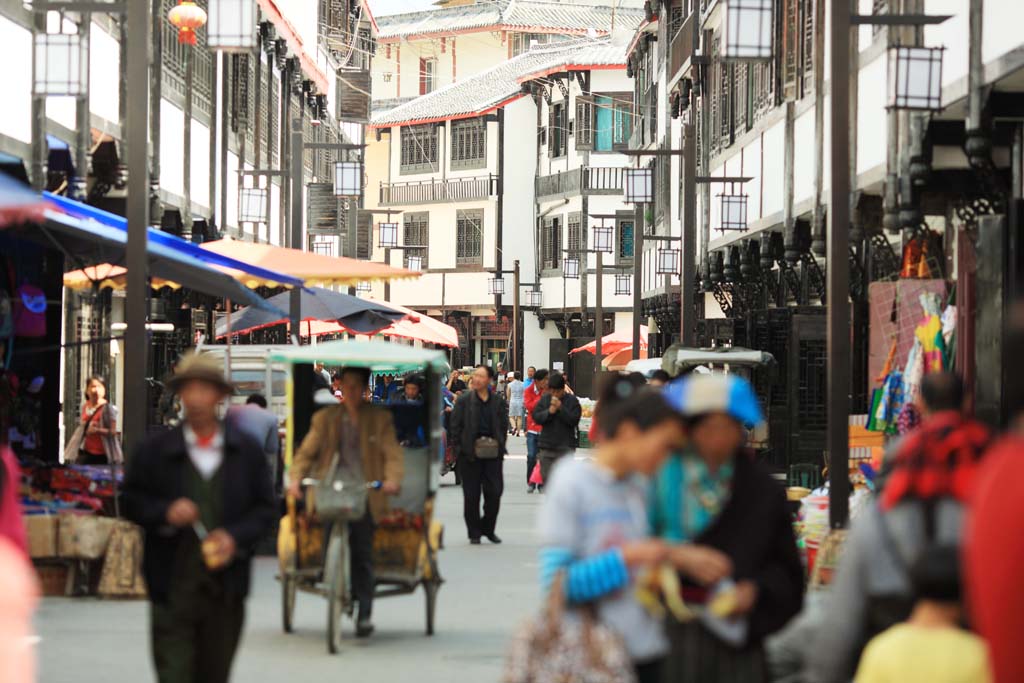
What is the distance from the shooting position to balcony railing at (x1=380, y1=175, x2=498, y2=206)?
241ft

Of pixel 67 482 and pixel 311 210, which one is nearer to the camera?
pixel 67 482

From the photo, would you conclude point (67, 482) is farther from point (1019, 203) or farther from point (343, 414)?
point (1019, 203)

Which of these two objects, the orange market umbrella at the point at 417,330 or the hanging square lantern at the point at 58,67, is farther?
the orange market umbrella at the point at 417,330

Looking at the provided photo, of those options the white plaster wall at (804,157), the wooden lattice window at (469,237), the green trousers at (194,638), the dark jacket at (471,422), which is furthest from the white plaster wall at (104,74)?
the wooden lattice window at (469,237)

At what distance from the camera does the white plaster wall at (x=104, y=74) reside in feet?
81.4

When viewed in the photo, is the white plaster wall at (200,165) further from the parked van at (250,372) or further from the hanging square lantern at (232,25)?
the hanging square lantern at (232,25)

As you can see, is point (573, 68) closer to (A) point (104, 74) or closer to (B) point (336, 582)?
(A) point (104, 74)

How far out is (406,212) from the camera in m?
77.4

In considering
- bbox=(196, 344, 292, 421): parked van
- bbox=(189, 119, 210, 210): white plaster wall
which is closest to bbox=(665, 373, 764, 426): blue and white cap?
bbox=(196, 344, 292, 421): parked van

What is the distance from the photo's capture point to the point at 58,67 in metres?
18.5

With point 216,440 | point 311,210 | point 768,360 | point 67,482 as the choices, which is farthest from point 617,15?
point 216,440

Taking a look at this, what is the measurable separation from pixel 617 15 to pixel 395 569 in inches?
2609

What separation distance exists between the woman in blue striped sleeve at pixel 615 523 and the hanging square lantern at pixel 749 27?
12342 millimetres

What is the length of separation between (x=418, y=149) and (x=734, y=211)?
48971mm
